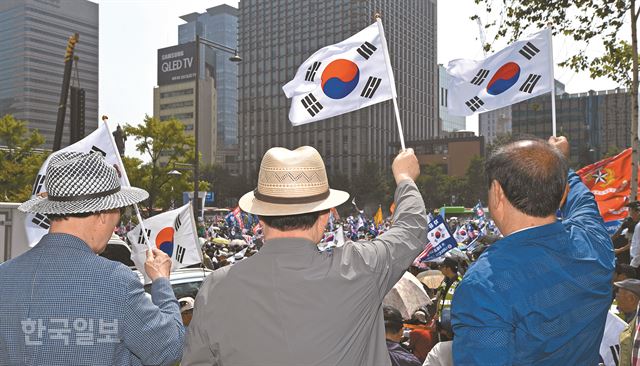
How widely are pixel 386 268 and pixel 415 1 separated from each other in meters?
134

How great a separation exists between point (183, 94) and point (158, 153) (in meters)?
98.6

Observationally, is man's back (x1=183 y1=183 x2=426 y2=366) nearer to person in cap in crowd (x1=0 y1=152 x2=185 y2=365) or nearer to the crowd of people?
the crowd of people

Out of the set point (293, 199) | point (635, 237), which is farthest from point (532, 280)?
point (635, 237)

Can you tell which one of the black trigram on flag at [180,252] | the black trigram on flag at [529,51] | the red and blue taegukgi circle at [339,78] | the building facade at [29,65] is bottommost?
the black trigram on flag at [180,252]

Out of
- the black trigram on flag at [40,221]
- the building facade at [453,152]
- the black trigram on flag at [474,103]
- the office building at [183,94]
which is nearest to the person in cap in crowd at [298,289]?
the black trigram on flag at [474,103]

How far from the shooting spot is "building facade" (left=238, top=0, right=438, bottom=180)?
12306 centimetres

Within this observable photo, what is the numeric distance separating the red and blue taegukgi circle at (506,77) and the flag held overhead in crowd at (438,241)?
6.43 meters

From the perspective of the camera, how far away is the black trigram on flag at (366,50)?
463cm

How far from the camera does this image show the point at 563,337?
1916 mm

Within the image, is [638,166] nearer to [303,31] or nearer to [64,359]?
[64,359]

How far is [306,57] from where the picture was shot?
120m

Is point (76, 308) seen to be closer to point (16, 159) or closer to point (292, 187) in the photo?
point (292, 187)

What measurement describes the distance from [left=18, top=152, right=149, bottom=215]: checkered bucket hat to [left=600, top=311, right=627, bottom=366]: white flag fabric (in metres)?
3.67

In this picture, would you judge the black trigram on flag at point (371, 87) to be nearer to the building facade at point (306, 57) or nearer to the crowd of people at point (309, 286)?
the crowd of people at point (309, 286)
